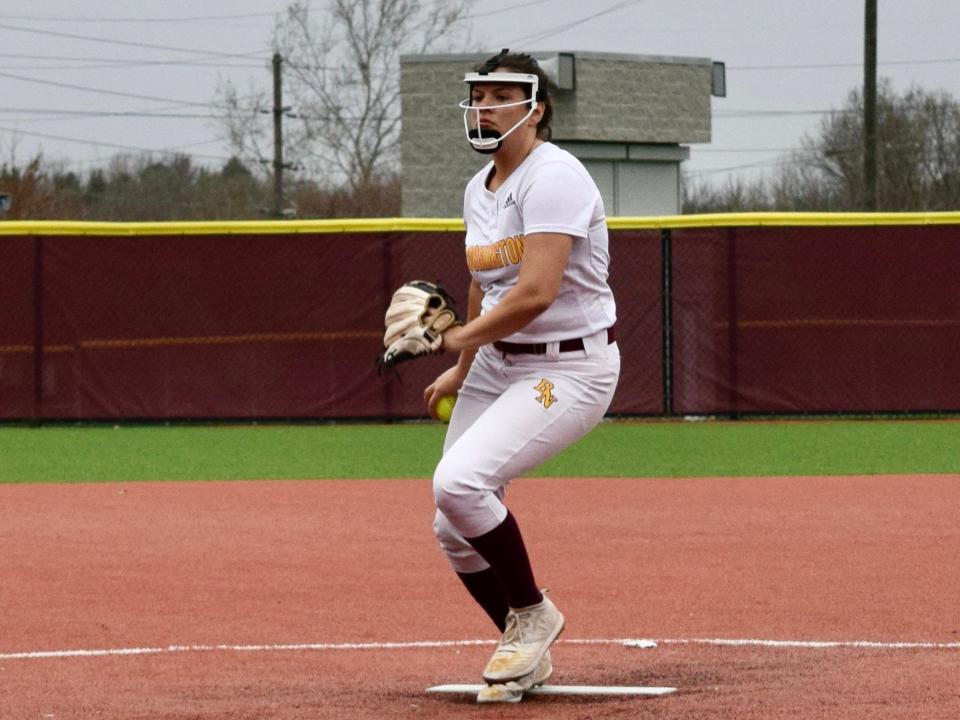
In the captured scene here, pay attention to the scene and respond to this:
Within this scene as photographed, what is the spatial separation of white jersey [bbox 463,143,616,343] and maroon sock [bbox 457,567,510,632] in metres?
0.84

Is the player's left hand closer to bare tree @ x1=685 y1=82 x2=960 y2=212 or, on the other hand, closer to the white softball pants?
the white softball pants

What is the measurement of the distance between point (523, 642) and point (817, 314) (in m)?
12.9

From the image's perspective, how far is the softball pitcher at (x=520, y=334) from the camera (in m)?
5.24

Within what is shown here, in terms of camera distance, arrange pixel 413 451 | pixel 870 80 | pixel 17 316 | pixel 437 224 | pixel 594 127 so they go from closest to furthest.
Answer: pixel 413 451
pixel 17 316
pixel 437 224
pixel 594 127
pixel 870 80

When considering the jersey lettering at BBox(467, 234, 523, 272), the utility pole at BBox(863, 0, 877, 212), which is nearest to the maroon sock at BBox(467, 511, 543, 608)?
the jersey lettering at BBox(467, 234, 523, 272)

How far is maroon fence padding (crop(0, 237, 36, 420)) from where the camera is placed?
17.8m

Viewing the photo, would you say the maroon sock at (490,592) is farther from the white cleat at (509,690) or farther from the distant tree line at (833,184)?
the distant tree line at (833,184)

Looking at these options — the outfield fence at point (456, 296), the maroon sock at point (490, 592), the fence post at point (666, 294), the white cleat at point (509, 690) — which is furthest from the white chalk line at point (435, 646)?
the fence post at point (666, 294)

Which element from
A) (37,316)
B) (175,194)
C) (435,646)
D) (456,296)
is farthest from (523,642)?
(175,194)

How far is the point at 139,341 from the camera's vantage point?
17953mm

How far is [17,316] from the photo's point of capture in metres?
17.8

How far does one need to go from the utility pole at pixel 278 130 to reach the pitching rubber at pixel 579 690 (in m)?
46.0

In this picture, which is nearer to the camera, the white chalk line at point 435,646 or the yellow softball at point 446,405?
the yellow softball at point 446,405

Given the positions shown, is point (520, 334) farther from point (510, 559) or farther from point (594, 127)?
point (594, 127)
